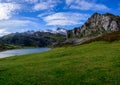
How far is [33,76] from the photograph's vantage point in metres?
32.4

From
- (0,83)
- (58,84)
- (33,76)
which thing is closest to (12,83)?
(0,83)

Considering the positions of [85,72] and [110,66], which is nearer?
[85,72]

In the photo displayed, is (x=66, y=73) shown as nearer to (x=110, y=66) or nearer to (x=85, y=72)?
(x=85, y=72)

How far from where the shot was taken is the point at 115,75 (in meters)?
29.5

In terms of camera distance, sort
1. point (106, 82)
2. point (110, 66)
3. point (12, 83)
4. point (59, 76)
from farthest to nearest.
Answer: point (110, 66)
point (59, 76)
point (12, 83)
point (106, 82)

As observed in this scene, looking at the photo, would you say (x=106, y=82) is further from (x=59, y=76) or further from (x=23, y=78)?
(x=23, y=78)

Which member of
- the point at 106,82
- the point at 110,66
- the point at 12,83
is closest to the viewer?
the point at 106,82

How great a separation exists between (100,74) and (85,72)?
2.18 meters

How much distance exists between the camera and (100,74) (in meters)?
30.6

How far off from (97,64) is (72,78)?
330 inches

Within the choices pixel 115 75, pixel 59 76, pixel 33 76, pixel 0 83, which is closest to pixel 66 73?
pixel 59 76

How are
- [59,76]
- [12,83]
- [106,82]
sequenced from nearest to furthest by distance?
1. [106,82]
2. [12,83]
3. [59,76]

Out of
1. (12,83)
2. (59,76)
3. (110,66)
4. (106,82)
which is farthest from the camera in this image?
(110,66)

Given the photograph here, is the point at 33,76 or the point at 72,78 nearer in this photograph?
the point at 72,78
